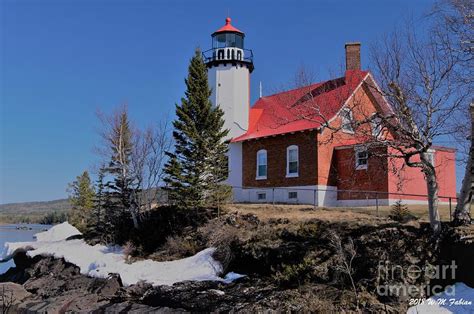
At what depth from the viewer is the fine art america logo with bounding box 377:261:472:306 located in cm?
1134

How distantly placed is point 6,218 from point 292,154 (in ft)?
293

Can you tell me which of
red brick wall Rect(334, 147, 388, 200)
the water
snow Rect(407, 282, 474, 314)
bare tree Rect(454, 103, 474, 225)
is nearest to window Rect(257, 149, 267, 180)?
red brick wall Rect(334, 147, 388, 200)

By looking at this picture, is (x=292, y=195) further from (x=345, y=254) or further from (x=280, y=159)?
(x=345, y=254)

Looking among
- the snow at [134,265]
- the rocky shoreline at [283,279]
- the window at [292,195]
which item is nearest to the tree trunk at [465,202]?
the rocky shoreline at [283,279]

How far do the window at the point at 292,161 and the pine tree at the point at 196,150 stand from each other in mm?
4237

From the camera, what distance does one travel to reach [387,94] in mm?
13438

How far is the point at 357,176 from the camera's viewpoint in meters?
22.8

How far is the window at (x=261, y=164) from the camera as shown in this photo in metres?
25.8

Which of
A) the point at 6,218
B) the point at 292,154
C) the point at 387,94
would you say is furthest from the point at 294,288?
the point at 6,218

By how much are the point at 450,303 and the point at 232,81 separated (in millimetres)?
19903

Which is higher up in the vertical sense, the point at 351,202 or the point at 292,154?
the point at 292,154

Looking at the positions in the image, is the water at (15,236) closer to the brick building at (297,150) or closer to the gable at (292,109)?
the brick building at (297,150)

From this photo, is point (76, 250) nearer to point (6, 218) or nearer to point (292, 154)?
point (292, 154)

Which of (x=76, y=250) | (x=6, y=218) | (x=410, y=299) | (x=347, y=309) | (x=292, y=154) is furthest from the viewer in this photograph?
(x=6, y=218)
